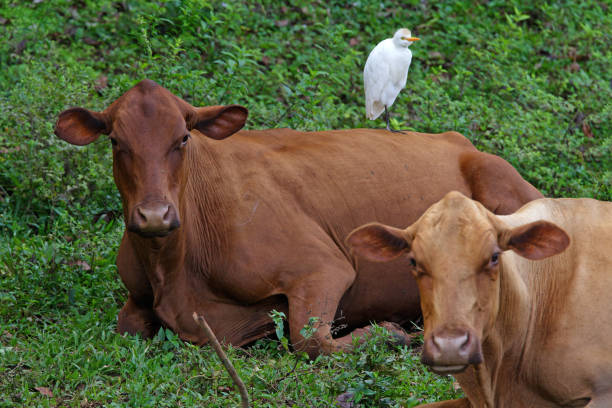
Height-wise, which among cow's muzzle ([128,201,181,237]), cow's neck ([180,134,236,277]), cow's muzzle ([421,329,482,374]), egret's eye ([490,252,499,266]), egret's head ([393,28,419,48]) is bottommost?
cow's neck ([180,134,236,277])

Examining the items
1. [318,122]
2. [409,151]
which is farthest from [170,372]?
[318,122]

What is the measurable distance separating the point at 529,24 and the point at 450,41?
53.9 inches

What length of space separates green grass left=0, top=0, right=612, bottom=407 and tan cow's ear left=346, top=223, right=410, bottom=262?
80 centimetres

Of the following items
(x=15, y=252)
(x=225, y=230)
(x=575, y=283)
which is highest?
(x=575, y=283)

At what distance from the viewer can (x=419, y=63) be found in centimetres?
1055

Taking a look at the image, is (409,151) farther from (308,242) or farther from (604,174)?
(604,174)

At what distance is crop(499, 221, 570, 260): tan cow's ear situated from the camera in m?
4.14

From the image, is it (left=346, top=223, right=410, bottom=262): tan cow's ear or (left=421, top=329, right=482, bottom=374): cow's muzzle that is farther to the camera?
(left=346, top=223, right=410, bottom=262): tan cow's ear

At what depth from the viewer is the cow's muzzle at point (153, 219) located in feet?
17.5

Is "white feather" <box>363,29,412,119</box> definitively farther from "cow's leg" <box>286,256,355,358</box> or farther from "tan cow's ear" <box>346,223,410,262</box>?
"tan cow's ear" <box>346,223,410,262</box>

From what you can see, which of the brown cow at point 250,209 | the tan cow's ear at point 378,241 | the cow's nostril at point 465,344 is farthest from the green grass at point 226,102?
the cow's nostril at point 465,344

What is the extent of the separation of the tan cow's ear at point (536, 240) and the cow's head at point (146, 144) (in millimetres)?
2071

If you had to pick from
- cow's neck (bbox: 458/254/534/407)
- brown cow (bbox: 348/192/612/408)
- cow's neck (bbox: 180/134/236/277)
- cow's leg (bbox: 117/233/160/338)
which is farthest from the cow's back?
cow's neck (bbox: 458/254/534/407)

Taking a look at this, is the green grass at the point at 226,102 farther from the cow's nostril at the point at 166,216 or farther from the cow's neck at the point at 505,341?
the cow's nostril at the point at 166,216
